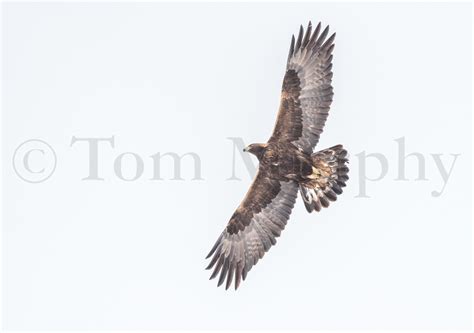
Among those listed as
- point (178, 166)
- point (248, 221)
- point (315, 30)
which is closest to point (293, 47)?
point (315, 30)

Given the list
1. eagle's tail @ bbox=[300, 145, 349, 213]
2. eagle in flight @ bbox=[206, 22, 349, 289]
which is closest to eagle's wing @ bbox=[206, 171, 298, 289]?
eagle in flight @ bbox=[206, 22, 349, 289]

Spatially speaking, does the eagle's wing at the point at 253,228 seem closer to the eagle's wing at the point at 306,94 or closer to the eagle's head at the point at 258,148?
the eagle's head at the point at 258,148

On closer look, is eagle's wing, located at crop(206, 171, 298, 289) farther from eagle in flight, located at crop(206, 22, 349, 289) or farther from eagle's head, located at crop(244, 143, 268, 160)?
eagle's head, located at crop(244, 143, 268, 160)

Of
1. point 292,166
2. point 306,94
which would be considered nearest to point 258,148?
point 292,166

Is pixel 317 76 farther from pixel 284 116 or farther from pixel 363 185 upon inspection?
pixel 363 185

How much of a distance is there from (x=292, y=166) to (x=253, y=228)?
1.29 meters

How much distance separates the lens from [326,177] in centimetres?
1864

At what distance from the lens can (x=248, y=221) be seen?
63.3ft

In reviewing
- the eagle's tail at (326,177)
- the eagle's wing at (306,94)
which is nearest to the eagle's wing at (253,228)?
the eagle's tail at (326,177)

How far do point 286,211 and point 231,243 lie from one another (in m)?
1.06

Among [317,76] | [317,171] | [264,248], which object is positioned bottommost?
[264,248]

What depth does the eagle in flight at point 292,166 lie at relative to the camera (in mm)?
18625

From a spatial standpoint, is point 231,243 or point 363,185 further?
point 363,185

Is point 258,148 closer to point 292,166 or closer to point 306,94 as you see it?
point 292,166
